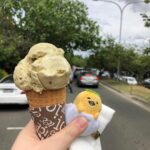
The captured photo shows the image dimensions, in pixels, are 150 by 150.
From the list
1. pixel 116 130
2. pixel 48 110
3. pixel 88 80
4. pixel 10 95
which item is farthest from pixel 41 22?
pixel 48 110

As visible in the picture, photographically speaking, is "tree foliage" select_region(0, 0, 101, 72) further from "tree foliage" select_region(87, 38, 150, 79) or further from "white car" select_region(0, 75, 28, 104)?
"white car" select_region(0, 75, 28, 104)

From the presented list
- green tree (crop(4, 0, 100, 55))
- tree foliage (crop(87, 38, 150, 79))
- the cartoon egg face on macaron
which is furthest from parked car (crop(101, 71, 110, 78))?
the cartoon egg face on macaron

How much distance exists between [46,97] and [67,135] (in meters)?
0.27

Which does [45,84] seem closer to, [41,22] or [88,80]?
[88,80]

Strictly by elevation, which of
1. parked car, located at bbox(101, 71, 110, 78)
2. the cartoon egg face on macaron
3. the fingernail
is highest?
the cartoon egg face on macaron

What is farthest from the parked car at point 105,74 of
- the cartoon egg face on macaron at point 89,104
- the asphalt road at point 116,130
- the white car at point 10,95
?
the cartoon egg face on macaron at point 89,104

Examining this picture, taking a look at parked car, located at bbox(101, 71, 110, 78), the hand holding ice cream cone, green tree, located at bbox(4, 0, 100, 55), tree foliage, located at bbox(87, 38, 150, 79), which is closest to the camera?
the hand holding ice cream cone

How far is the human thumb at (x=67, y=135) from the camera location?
9.24 feet

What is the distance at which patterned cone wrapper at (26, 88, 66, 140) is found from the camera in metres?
2.89

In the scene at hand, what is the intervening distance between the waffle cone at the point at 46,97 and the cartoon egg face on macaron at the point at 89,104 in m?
0.12

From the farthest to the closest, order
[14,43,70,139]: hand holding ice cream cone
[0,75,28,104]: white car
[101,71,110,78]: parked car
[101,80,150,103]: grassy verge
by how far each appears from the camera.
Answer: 1. [101,71,110,78]: parked car
2. [101,80,150,103]: grassy verge
3. [0,75,28,104]: white car
4. [14,43,70,139]: hand holding ice cream cone

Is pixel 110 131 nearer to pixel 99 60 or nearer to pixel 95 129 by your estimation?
pixel 95 129

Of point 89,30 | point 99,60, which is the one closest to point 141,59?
point 89,30

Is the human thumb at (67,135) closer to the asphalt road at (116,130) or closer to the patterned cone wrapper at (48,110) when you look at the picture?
the patterned cone wrapper at (48,110)
